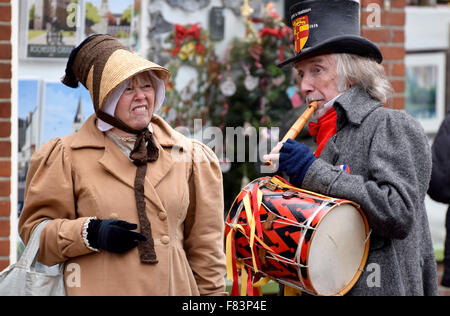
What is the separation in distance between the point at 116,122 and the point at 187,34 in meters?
2.37

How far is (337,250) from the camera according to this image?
236 cm

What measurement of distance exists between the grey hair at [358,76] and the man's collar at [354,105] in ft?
0.09

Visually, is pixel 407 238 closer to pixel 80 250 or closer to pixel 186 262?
pixel 186 262

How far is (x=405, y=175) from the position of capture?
93.7 inches

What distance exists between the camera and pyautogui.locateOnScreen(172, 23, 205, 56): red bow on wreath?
15.7 feet

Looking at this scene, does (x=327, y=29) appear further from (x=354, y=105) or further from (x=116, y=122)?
(x=116, y=122)

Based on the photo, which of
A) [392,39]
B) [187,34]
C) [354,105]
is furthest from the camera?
[187,34]

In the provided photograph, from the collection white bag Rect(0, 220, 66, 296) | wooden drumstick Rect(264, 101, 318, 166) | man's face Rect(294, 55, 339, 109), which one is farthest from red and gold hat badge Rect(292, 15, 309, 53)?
white bag Rect(0, 220, 66, 296)

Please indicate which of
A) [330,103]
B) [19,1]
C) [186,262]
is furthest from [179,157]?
[19,1]

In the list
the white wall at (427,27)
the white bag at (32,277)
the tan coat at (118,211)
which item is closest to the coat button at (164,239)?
the tan coat at (118,211)

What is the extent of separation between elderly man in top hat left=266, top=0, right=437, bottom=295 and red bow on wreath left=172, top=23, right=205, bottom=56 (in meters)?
2.13

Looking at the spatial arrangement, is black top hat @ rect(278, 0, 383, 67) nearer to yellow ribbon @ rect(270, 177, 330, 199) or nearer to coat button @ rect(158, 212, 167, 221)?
yellow ribbon @ rect(270, 177, 330, 199)

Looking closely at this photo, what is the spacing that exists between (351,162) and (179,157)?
70 cm

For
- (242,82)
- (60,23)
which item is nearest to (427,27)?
(242,82)
